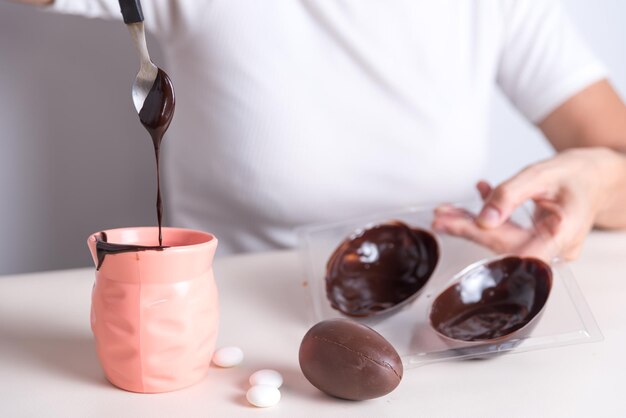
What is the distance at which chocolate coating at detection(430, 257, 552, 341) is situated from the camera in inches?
Result: 25.9

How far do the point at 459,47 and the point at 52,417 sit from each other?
33.1 inches

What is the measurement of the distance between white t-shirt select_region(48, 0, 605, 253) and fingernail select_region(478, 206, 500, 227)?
321 mm

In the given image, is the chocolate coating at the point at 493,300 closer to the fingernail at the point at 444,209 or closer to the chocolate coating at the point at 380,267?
the chocolate coating at the point at 380,267

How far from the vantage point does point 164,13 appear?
3.43 feet

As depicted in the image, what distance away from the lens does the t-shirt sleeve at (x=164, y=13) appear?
977mm

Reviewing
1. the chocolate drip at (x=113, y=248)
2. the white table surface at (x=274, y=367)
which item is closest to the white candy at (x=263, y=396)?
the white table surface at (x=274, y=367)

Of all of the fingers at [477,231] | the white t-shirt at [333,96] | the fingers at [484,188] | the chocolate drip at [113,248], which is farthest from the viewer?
the white t-shirt at [333,96]

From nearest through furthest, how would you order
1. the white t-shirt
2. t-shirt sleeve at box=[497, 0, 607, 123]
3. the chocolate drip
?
the chocolate drip → the white t-shirt → t-shirt sleeve at box=[497, 0, 607, 123]

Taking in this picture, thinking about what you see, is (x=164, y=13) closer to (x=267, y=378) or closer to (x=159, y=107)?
(x=159, y=107)

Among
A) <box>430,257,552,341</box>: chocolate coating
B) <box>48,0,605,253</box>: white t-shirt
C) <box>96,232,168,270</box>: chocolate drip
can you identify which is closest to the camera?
<box>96,232,168,270</box>: chocolate drip

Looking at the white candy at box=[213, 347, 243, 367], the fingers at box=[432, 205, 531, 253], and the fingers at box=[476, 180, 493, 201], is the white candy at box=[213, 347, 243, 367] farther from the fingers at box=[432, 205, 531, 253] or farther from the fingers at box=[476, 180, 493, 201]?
the fingers at box=[476, 180, 493, 201]

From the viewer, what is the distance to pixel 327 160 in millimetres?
1097

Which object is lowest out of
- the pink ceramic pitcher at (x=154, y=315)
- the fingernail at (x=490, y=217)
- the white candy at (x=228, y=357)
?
the white candy at (x=228, y=357)

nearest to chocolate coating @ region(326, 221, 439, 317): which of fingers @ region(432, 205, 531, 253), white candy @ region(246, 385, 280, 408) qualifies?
fingers @ region(432, 205, 531, 253)
